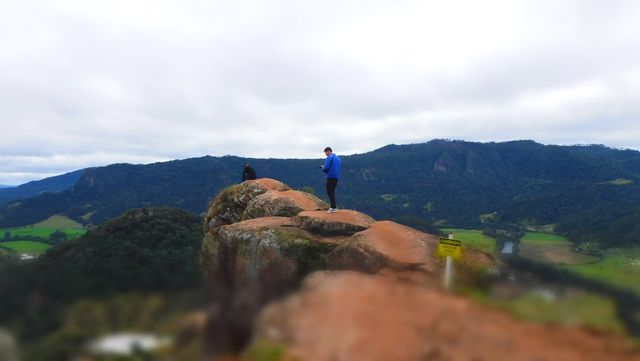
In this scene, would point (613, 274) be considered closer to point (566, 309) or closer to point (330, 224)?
point (566, 309)

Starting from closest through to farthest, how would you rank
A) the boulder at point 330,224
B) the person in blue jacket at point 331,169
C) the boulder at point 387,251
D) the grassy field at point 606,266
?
1. the grassy field at point 606,266
2. the boulder at point 387,251
3. the boulder at point 330,224
4. the person in blue jacket at point 331,169

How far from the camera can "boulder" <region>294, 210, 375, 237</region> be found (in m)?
17.3

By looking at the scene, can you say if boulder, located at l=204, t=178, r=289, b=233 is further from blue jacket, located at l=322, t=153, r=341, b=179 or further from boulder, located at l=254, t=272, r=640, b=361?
boulder, located at l=254, t=272, r=640, b=361

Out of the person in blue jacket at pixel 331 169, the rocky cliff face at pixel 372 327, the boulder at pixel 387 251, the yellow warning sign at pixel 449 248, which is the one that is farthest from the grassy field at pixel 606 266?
the person in blue jacket at pixel 331 169

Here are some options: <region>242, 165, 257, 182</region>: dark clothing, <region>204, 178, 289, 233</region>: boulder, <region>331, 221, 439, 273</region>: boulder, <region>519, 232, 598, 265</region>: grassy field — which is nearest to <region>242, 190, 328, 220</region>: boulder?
<region>204, 178, 289, 233</region>: boulder

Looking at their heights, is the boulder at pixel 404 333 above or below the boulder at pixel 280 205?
below

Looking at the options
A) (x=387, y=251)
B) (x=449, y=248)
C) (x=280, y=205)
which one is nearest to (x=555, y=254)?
(x=280, y=205)

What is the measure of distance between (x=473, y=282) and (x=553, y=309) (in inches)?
153

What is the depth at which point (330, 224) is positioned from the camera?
17.5 meters

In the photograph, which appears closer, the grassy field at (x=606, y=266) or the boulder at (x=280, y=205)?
the grassy field at (x=606, y=266)

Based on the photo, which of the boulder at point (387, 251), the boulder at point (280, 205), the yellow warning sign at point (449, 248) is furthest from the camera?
the boulder at point (280, 205)

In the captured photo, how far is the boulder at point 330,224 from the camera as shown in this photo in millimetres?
17297

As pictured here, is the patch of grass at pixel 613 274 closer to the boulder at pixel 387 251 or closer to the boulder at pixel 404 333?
the boulder at pixel 387 251

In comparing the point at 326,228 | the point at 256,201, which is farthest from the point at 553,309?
the point at 256,201
